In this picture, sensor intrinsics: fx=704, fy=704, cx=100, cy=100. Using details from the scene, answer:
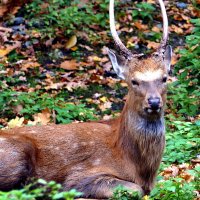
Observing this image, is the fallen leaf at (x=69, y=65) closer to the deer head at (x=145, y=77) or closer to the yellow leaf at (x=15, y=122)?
the yellow leaf at (x=15, y=122)

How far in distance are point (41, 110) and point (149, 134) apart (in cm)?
337

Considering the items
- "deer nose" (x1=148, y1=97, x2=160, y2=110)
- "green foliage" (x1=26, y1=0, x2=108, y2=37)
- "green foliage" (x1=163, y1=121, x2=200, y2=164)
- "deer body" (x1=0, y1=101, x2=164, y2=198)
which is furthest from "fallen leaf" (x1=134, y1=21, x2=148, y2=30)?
"deer nose" (x1=148, y1=97, x2=160, y2=110)

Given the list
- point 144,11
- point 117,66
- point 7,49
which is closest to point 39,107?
point 117,66

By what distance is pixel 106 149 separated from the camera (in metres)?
7.50

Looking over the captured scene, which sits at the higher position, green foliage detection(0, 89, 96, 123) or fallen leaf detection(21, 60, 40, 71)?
fallen leaf detection(21, 60, 40, 71)

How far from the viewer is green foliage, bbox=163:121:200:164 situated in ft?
28.0

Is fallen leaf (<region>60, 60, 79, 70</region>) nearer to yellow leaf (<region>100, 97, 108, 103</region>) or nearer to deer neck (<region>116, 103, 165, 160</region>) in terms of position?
yellow leaf (<region>100, 97, 108, 103</region>)

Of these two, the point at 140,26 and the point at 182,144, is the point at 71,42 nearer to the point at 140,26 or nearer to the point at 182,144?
the point at 140,26

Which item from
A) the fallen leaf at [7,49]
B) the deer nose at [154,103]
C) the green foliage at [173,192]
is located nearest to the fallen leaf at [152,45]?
the fallen leaf at [7,49]

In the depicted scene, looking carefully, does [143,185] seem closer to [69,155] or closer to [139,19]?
[69,155]

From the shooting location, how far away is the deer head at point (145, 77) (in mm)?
7047

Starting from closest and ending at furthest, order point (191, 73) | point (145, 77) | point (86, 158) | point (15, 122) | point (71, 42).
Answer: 1. point (145, 77)
2. point (86, 158)
3. point (15, 122)
4. point (191, 73)
5. point (71, 42)

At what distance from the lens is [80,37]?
46.6 ft

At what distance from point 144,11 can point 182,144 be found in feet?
23.1
